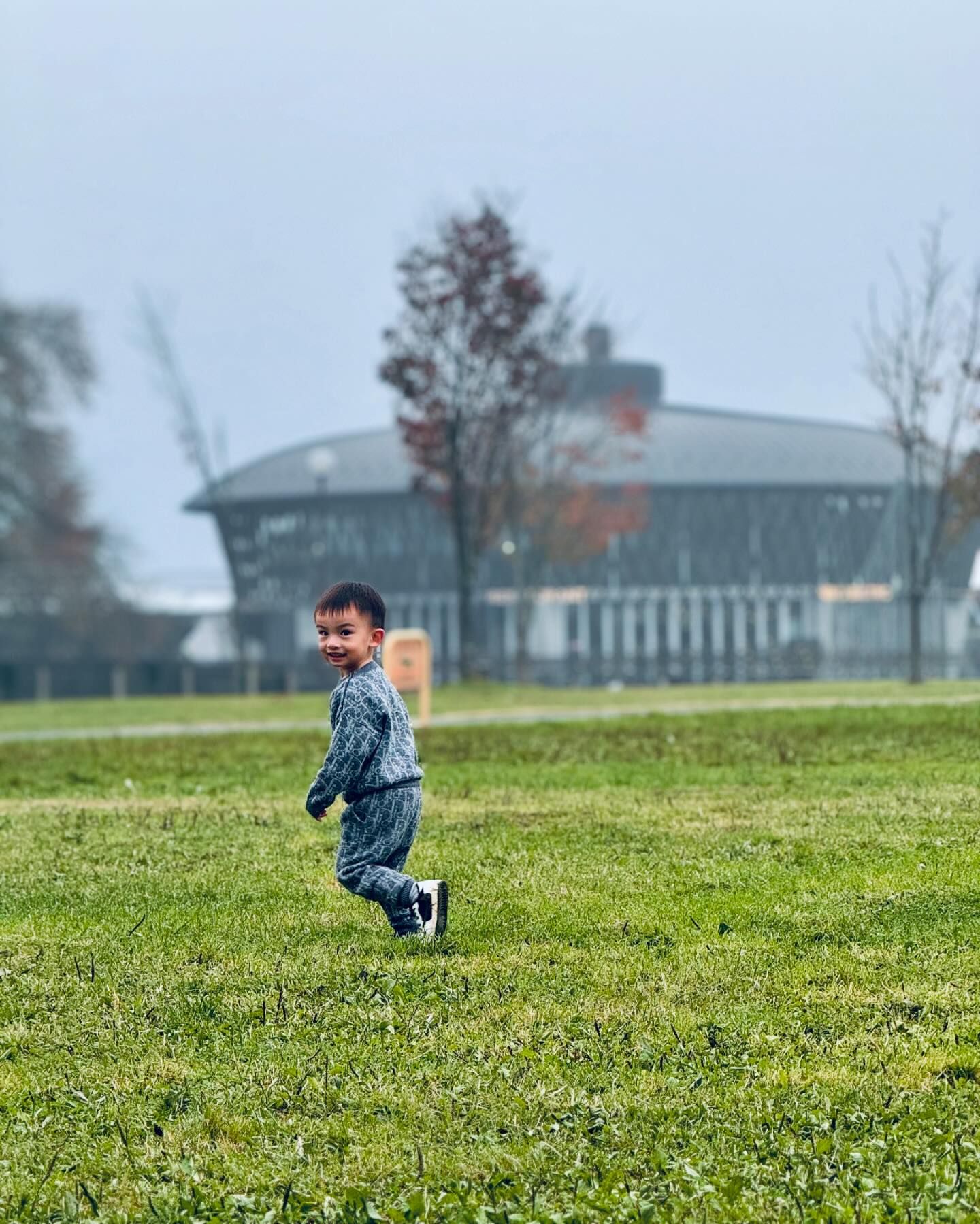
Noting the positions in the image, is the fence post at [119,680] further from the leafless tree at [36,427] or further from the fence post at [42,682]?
the leafless tree at [36,427]

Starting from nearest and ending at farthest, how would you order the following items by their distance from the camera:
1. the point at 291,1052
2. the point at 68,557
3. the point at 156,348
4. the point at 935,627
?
the point at 291,1052
the point at 156,348
the point at 935,627
the point at 68,557

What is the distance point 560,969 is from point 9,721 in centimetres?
2301

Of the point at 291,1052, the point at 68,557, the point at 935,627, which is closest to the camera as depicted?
the point at 291,1052

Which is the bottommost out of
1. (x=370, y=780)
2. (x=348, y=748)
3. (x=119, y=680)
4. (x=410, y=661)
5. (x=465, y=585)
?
(x=119, y=680)

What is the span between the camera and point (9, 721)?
28.3m

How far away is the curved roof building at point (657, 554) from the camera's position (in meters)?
73.8

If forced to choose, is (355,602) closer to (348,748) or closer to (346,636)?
(346,636)

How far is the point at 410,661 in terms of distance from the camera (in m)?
22.2

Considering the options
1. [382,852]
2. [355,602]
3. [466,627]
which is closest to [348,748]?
[382,852]

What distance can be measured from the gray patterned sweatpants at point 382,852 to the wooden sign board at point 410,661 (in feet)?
42.8

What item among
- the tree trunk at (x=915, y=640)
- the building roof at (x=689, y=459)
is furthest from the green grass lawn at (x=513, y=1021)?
the building roof at (x=689, y=459)

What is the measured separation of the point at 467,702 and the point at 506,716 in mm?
5856

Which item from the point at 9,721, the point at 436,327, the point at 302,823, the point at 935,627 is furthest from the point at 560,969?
the point at 935,627

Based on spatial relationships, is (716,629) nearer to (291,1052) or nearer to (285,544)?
(285,544)
